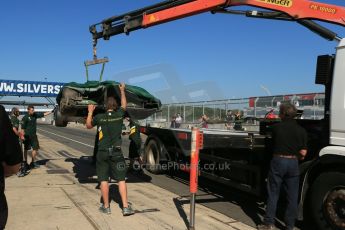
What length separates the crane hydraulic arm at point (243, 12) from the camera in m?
8.27

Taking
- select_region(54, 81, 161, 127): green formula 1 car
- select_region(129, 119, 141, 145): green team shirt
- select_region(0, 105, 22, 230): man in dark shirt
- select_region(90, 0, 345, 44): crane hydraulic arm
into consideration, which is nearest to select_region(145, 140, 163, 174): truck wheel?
select_region(129, 119, 141, 145): green team shirt

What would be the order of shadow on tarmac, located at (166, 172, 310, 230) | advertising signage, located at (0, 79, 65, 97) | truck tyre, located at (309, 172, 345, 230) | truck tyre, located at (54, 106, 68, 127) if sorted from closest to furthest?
truck tyre, located at (309, 172, 345, 230)
shadow on tarmac, located at (166, 172, 310, 230)
truck tyre, located at (54, 106, 68, 127)
advertising signage, located at (0, 79, 65, 97)

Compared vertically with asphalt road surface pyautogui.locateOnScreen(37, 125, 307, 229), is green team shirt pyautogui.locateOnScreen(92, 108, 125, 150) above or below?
above

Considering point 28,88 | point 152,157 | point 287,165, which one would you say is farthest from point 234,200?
point 28,88

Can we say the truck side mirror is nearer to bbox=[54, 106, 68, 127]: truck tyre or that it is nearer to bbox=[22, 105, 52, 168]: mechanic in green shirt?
bbox=[54, 106, 68, 127]: truck tyre

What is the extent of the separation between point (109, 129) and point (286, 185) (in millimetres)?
2802

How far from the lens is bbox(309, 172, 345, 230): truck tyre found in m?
5.32

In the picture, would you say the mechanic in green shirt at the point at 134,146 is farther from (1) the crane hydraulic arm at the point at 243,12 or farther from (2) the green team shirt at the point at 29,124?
(2) the green team shirt at the point at 29,124

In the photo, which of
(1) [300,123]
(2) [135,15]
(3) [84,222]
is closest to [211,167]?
(1) [300,123]

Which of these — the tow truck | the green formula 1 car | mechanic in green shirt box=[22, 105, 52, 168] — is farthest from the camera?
mechanic in green shirt box=[22, 105, 52, 168]

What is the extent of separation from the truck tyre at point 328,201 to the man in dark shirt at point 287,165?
0.84 ft

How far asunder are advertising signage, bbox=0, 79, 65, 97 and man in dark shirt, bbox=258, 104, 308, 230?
60.5 metres

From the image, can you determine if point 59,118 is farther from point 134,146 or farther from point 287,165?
point 287,165

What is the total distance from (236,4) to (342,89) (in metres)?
3.47
